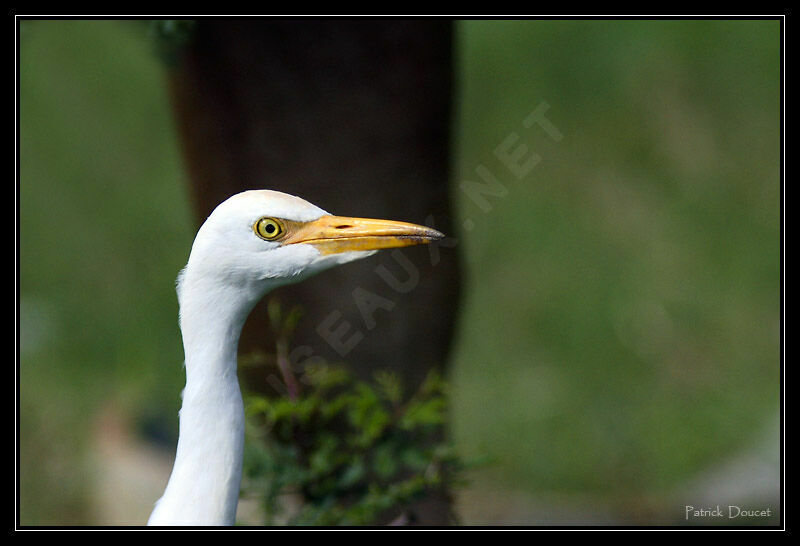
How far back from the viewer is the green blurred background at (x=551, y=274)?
3.35m

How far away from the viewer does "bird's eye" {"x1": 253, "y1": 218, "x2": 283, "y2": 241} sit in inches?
53.0

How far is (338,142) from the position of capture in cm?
219

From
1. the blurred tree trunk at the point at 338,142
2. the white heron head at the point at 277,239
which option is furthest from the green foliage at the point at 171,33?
the white heron head at the point at 277,239

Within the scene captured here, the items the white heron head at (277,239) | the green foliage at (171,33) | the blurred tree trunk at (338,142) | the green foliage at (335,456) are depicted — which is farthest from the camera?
the blurred tree trunk at (338,142)

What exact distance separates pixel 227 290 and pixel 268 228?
13 centimetres

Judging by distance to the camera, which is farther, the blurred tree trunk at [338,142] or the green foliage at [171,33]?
the blurred tree trunk at [338,142]

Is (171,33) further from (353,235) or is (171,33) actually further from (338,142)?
(353,235)

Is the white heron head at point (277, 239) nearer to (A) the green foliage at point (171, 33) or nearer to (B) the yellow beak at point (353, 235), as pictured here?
(B) the yellow beak at point (353, 235)

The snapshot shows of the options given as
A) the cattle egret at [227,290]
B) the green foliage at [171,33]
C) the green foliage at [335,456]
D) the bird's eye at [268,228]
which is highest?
the green foliage at [171,33]

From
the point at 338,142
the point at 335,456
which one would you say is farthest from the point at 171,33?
the point at 335,456

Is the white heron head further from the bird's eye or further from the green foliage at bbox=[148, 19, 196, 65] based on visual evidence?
the green foliage at bbox=[148, 19, 196, 65]

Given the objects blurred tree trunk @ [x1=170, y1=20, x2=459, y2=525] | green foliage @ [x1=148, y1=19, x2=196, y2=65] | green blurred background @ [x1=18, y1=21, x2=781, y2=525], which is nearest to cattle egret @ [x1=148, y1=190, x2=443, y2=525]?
green foliage @ [x1=148, y1=19, x2=196, y2=65]

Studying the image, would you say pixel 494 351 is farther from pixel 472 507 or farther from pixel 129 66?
pixel 129 66
